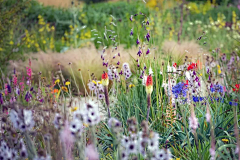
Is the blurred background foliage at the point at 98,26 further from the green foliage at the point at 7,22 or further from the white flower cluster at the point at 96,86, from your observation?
the white flower cluster at the point at 96,86

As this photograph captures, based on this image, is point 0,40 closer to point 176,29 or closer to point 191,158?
point 191,158

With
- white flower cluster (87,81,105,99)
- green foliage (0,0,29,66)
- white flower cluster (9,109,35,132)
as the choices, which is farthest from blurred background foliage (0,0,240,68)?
white flower cluster (9,109,35,132)

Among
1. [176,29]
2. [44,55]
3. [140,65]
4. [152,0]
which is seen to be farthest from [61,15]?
[140,65]

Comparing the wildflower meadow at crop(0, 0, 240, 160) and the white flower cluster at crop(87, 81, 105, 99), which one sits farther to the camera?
the white flower cluster at crop(87, 81, 105, 99)

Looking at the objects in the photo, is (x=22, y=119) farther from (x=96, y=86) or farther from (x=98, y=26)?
(x=98, y=26)

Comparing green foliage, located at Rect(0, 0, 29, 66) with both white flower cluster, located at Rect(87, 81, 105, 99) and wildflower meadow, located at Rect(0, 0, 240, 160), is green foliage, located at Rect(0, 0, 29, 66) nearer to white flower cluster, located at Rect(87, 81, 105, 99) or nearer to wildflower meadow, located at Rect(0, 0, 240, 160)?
wildflower meadow, located at Rect(0, 0, 240, 160)

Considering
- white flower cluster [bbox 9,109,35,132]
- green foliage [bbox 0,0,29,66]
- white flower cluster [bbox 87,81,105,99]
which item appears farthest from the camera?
green foliage [bbox 0,0,29,66]

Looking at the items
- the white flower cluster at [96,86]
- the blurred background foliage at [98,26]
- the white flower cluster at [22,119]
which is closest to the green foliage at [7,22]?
the blurred background foliage at [98,26]

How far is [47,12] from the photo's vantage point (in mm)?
11914

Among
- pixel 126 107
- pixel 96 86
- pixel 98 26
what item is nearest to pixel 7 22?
pixel 96 86

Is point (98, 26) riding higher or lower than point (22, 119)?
lower

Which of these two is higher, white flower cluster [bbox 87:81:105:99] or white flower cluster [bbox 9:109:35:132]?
white flower cluster [bbox 9:109:35:132]

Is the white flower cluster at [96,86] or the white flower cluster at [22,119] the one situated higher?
the white flower cluster at [22,119]

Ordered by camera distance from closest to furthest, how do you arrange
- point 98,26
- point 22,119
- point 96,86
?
1. point 22,119
2. point 96,86
3. point 98,26
